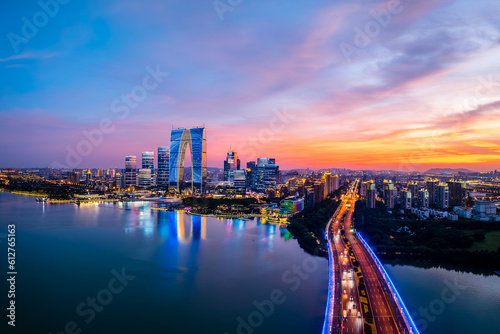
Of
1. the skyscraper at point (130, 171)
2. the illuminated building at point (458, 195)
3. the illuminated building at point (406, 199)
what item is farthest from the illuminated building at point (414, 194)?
the skyscraper at point (130, 171)

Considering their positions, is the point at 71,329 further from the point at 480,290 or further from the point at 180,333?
the point at 480,290

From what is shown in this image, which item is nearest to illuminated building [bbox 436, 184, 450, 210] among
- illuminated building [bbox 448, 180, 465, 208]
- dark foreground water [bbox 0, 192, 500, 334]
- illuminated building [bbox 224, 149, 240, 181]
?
illuminated building [bbox 448, 180, 465, 208]

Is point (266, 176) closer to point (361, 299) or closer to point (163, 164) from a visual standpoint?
point (163, 164)

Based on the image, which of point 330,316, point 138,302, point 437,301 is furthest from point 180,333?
point 437,301

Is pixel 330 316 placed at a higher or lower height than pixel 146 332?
higher

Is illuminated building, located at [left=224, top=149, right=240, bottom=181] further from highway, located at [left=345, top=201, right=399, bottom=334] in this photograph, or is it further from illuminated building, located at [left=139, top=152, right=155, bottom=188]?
highway, located at [left=345, top=201, right=399, bottom=334]

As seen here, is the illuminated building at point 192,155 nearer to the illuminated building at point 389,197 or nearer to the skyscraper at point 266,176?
the skyscraper at point 266,176
